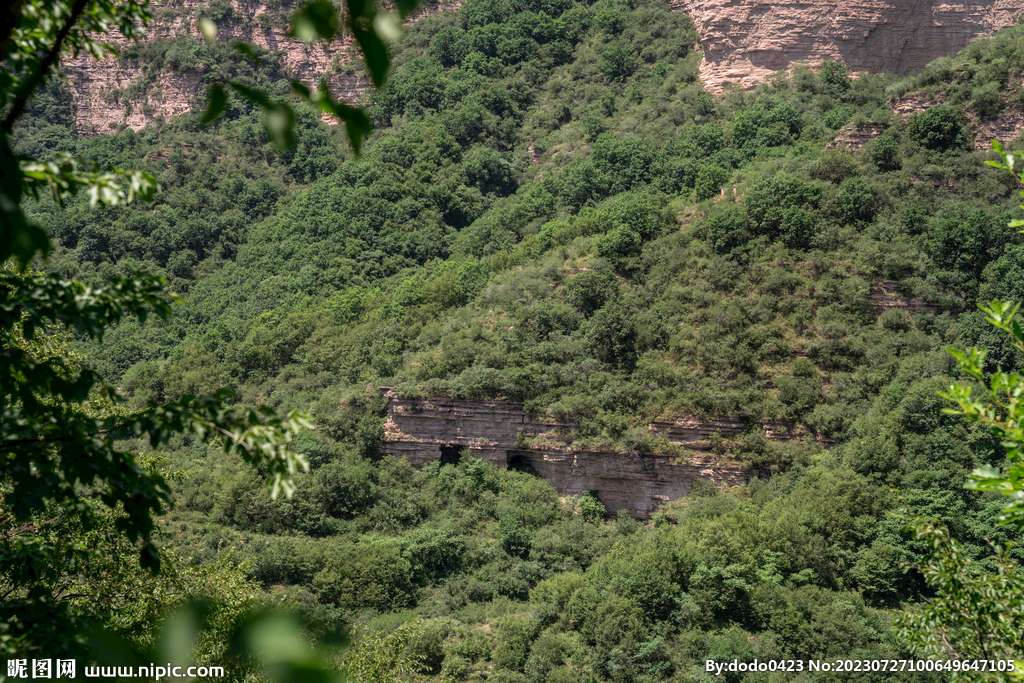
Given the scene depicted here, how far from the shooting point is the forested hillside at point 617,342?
17031 millimetres

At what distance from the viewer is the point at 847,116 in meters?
29.6

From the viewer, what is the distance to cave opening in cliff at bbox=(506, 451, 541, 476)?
24672 millimetres

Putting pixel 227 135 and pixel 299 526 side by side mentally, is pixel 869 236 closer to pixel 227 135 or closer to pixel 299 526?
pixel 299 526

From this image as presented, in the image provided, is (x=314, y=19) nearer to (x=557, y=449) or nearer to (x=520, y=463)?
(x=557, y=449)

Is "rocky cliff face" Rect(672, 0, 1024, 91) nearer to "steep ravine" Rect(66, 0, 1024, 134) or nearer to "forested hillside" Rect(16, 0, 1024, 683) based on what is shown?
"steep ravine" Rect(66, 0, 1024, 134)

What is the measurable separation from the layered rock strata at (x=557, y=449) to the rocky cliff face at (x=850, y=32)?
21045 mm

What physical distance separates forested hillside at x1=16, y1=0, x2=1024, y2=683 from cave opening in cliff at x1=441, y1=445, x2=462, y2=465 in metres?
0.84

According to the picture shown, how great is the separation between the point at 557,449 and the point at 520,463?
1.97m

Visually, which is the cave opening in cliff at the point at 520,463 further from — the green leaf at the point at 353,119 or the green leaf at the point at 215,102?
the green leaf at the point at 353,119

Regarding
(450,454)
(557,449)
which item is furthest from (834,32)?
(450,454)

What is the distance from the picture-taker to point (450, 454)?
25.5 meters

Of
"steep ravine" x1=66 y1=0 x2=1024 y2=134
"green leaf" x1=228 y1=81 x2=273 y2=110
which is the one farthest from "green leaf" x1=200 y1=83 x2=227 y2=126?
"steep ravine" x1=66 y1=0 x2=1024 y2=134

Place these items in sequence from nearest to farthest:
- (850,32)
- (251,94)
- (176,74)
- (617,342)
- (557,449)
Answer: (251,94) → (557,449) → (617,342) → (850,32) → (176,74)

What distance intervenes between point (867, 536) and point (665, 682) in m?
7.02
